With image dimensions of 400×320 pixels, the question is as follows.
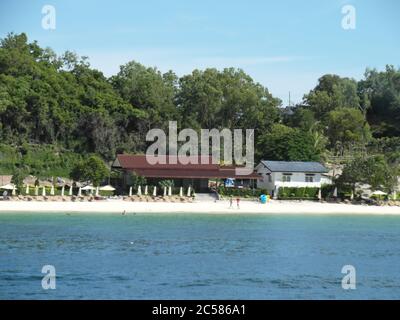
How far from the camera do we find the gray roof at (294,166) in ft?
190

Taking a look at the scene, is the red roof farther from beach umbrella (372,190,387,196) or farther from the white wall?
beach umbrella (372,190,387,196)

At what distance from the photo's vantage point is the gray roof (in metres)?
57.8

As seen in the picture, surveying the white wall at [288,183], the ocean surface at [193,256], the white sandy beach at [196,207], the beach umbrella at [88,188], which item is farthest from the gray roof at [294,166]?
the beach umbrella at [88,188]

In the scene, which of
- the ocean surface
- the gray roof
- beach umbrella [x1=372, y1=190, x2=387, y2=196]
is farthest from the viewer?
the gray roof

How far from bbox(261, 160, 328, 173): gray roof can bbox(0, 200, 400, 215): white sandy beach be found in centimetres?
440

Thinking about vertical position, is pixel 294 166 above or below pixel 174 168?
above

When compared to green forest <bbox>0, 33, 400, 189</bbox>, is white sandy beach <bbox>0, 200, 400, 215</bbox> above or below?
below

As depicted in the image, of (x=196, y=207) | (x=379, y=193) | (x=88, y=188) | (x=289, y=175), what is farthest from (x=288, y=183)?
(x=88, y=188)

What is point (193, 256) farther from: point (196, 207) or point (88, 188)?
point (88, 188)

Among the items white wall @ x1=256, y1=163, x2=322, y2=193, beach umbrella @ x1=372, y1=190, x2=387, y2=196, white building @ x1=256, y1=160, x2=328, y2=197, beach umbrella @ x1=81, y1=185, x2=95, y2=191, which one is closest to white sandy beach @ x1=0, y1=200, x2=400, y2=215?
beach umbrella @ x1=372, y1=190, x2=387, y2=196

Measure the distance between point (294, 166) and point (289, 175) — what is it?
1012 mm

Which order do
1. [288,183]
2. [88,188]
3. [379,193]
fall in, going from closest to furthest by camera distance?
[88,188]
[379,193]
[288,183]

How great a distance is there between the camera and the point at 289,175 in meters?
57.7

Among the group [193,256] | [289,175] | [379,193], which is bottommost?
[193,256]
